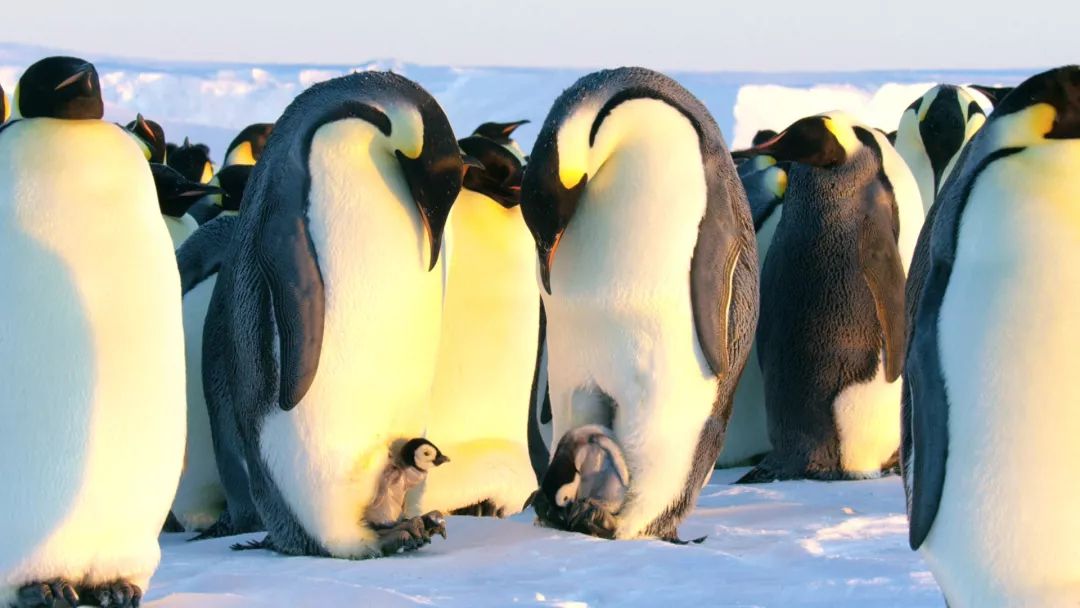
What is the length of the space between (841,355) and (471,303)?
1764 millimetres

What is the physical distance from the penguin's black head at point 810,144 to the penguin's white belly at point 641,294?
1641mm

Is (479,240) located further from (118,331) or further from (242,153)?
(242,153)

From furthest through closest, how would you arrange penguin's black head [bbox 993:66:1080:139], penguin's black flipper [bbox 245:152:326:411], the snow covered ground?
penguin's black flipper [bbox 245:152:326:411], the snow covered ground, penguin's black head [bbox 993:66:1080:139]

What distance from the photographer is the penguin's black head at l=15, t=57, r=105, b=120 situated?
376 cm

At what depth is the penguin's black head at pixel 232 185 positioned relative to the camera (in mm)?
6895

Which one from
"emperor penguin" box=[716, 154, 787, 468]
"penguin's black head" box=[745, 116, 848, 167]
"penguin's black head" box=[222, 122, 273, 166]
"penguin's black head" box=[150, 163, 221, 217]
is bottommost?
"emperor penguin" box=[716, 154, 787, 468]

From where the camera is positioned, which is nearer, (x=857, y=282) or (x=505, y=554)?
(x=505, y=554)

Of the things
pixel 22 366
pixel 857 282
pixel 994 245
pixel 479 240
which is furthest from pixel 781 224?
pixel 22 366

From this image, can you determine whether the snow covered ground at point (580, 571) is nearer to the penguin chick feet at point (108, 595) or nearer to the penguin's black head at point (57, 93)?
the penguin chick feet at point (108, 595)

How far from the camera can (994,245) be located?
348 cm

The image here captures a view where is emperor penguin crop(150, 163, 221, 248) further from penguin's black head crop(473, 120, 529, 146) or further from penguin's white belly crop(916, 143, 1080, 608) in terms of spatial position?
penguin's white belly crop(916, 143, 1080, 608)

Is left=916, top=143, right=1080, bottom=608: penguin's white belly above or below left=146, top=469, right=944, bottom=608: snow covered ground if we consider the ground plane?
above

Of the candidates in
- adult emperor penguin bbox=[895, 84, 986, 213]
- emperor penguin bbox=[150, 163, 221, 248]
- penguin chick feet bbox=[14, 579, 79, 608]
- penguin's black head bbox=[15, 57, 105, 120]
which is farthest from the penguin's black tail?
adult emperor penguin bbox=[895, 84, 986, 213]

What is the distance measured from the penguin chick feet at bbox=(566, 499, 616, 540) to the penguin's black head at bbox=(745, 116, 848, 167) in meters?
2.03
